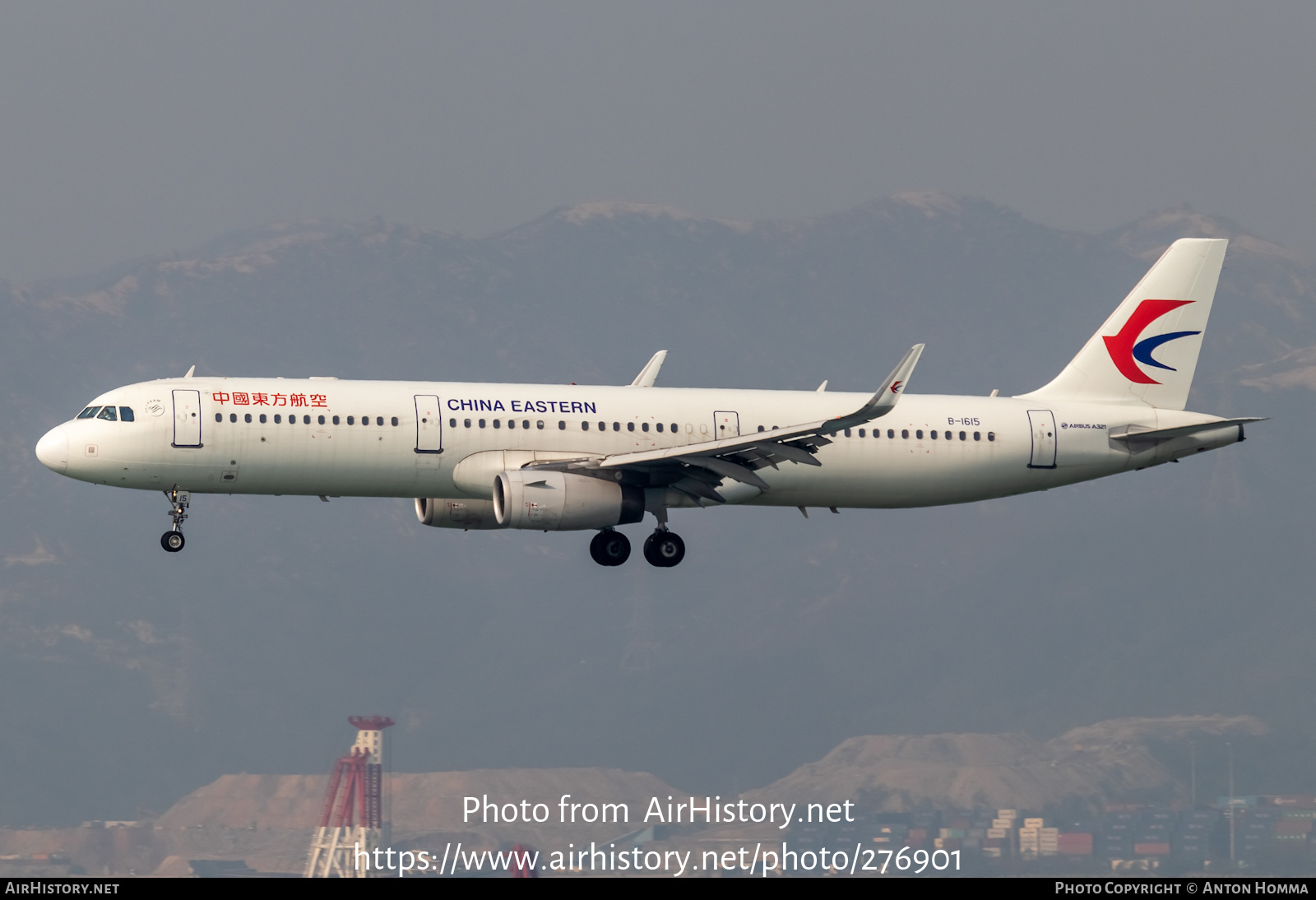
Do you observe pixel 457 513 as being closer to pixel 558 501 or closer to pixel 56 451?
pixel 558 501

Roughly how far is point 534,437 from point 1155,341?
2292 centimetres

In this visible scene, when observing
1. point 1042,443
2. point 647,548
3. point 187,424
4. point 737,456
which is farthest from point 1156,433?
point 187,424

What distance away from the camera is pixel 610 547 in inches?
2516

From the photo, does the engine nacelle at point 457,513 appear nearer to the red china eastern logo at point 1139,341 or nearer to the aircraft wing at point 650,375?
the aircraft wing at point 650,375

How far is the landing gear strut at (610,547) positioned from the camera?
63906mm

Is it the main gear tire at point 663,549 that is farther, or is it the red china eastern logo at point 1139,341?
the red china eastern logo at point 1139,341

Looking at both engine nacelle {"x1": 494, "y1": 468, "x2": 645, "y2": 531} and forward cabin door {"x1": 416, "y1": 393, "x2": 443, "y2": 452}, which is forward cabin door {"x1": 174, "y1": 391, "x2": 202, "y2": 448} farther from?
engine nacelle {"x1": 494, "y1": 468, "x2": 645, "y2": 531}

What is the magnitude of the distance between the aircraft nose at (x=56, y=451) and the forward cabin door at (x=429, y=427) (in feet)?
33.2

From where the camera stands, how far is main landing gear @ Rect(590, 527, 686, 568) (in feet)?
208

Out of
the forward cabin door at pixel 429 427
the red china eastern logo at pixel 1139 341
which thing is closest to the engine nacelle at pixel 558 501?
the forward cabin door at pixel 429 427

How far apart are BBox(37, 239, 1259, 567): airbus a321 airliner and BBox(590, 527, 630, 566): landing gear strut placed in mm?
58

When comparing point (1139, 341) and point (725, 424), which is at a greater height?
point (1139, 341)
